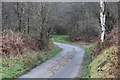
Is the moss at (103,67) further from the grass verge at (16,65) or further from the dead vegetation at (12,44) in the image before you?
the dead vegetation at (12,44)

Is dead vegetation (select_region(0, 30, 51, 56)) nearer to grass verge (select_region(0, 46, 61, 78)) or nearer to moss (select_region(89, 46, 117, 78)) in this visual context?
grass verge (select_region(0, 46, 61, 78))

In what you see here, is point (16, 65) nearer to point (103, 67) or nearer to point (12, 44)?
point (12, 44)

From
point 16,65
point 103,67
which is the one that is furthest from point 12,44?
point 103,67

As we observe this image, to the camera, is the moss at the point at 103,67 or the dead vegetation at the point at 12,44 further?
the dead vegetation at the point at 12,44

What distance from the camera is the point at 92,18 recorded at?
50.1 meters

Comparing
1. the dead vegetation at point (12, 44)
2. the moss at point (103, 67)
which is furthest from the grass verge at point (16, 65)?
the moss at point (103, 67)

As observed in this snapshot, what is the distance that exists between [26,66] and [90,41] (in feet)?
112

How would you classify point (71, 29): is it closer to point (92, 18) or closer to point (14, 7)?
point (92, 18)

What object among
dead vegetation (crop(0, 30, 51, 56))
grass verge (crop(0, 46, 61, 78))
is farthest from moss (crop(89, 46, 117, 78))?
dead vegetation (crop(0, 30, 51, 56))

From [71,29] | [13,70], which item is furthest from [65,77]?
[71,29]

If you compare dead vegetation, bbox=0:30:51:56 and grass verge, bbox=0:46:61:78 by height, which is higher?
dead vegetation, bbox=0:30:51:56

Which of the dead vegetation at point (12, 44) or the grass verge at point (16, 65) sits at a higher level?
the dead vegetation at point (12, 44)

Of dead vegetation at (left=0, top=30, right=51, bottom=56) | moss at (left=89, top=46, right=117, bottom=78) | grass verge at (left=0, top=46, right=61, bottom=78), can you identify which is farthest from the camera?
dead vegetation at (left=0, top=30, right=51, bottom=56)

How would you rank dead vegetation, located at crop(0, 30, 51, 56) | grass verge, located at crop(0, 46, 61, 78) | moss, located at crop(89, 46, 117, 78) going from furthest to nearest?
dead vegetation, located at crop(0, 30, 51, 56)
grass verge, located at crop(0, 46, 61, 78)
moss, located at crop(89, 46, 117, 78)
